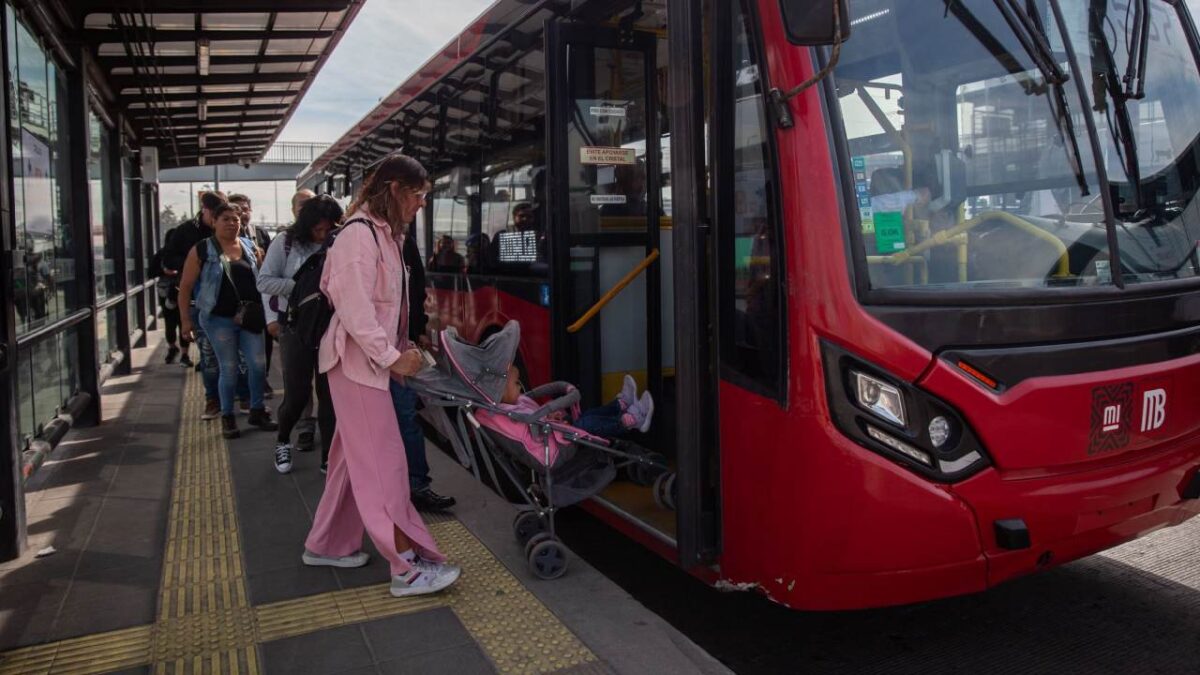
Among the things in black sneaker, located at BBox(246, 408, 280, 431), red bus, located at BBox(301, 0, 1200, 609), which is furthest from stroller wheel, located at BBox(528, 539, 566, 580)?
black sneaker, located at BBox(246, 408, 280, 431)

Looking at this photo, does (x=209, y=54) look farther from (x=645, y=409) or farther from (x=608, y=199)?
(x=645, y=409)

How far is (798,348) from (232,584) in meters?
2.80

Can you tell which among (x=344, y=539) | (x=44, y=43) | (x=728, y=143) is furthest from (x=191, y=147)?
(x=728, y=143)

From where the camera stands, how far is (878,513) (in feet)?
9.59

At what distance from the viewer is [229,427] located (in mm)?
7281

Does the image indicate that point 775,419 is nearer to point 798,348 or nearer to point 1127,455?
point 798,348

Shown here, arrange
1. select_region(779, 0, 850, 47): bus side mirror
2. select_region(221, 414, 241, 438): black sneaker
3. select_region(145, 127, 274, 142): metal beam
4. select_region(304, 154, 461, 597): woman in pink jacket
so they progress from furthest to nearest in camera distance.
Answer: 1. select_region(145, 127, 274, 142): metal beam
2. select_region(221, 414, 241, 438): black sneaker
3. select_region(304, 154, 461, 597): woman in pink jacket
4. select_region(779, 0, 850, 47): bus side mirror

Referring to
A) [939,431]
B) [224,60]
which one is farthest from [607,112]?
[224,60]

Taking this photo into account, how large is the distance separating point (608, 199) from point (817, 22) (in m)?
2.30

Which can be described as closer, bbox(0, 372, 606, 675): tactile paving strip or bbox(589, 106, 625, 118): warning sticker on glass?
bbox(0, 372, 606, 675): tactile paving strip

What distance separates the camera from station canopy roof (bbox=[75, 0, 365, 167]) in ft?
25.3

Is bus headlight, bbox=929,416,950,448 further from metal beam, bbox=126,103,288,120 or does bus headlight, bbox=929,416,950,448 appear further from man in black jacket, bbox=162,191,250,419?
metal beam, bbox=126,103,288,120

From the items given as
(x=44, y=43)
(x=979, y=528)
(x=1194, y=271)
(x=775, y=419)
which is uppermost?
(x=44, y=43)

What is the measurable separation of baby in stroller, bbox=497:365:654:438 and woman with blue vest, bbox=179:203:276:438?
3406mm
